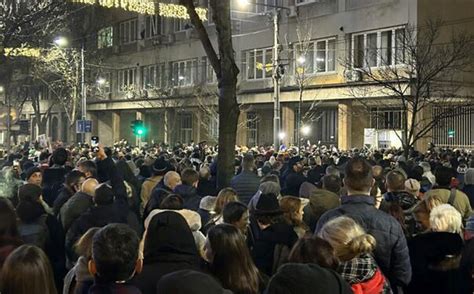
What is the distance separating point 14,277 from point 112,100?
178 feet

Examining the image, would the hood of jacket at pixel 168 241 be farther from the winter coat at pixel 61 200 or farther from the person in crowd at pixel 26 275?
the winter coat at pixel 61 200

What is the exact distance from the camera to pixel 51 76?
52750mm

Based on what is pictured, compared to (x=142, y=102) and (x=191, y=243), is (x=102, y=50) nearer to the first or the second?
(x=142, y=102)

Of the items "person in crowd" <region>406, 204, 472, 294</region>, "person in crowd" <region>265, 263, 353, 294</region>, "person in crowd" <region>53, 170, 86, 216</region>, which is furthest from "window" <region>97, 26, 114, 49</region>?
"person in crowd" <region>265, 263, 353, 294</region>

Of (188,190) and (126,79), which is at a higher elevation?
(126,79)

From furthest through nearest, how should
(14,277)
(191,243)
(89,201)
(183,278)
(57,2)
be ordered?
(57,2)
(89,201)
(191,243)
(14,277)
(183,278)

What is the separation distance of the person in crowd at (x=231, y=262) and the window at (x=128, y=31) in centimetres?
5228

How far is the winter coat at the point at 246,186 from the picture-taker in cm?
1032

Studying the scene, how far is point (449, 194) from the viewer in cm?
Answer: 817

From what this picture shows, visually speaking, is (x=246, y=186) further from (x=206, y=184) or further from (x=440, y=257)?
(x=440, y=257)

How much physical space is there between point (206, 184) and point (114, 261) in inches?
307

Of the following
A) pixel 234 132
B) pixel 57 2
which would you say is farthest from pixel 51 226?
pixel 57 2

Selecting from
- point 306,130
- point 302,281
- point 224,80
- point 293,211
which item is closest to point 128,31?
point 306,130

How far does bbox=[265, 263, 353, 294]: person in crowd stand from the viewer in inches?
117
